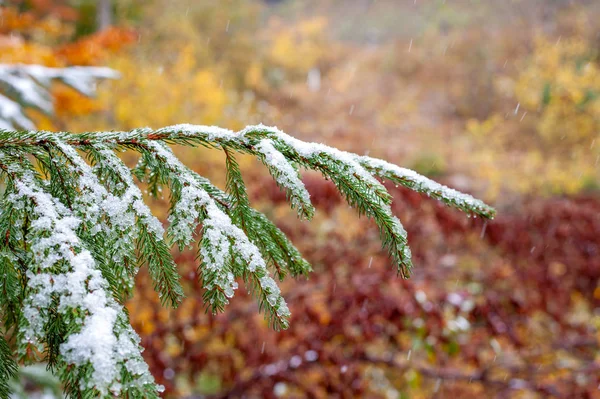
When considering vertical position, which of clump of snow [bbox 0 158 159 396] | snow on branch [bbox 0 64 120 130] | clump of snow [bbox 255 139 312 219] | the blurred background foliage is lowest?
the blurred background foliage

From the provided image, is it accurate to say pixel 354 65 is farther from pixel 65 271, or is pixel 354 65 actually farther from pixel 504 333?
pixel 65 271

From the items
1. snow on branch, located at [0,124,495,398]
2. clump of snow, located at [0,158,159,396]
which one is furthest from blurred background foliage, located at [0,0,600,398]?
clump of snow, located at [0,158,159,396]

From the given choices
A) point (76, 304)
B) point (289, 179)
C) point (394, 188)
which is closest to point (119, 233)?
point (76, 304)

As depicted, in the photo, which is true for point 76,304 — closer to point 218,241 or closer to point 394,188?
point 218,241

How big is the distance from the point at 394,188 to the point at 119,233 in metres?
5.85

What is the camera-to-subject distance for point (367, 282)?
356 centimetres

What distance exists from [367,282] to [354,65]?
56.3 ft

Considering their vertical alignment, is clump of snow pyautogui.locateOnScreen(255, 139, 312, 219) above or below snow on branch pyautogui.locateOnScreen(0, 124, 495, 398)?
above

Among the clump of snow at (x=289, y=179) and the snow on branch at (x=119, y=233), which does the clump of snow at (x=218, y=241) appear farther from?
the clump of snow at (x=289, y=179)

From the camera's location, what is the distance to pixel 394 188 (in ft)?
20.9

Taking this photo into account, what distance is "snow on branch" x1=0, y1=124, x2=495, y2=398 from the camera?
2.09 ft

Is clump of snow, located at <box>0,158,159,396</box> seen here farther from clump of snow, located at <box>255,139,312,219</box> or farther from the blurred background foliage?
the blurred background foliage

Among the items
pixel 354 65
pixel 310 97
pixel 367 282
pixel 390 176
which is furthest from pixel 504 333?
pixel 354 65

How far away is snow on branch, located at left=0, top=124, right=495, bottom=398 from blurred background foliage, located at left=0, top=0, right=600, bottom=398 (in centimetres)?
220
